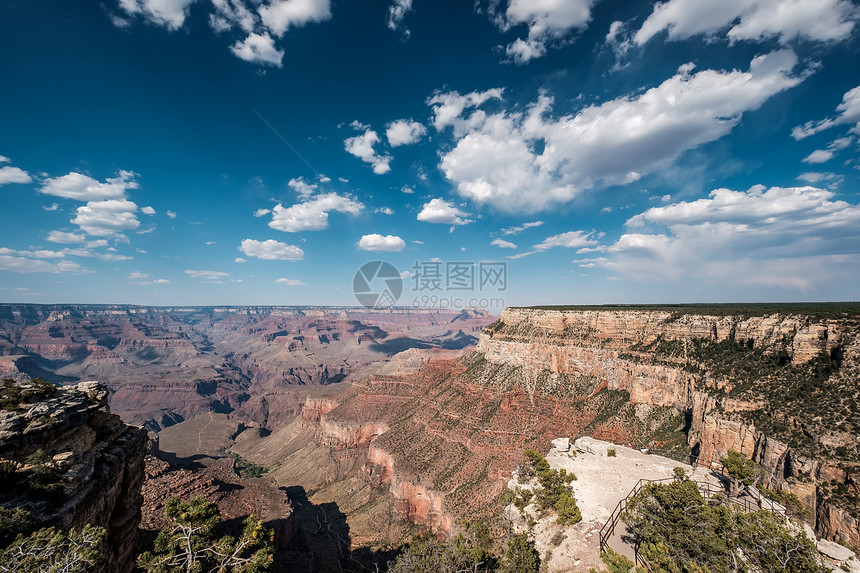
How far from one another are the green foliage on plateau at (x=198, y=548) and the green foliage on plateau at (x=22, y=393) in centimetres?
910

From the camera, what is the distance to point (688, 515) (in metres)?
17.0

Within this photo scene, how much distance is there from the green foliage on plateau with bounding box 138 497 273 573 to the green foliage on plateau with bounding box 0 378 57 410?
9100 mm

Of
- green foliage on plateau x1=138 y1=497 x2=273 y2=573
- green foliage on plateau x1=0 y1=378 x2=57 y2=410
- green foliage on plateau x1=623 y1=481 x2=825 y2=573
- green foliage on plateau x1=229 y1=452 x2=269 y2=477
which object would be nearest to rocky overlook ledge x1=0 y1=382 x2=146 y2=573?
green foliage on plateau x1=0 y1=378 x2=57 y2=410

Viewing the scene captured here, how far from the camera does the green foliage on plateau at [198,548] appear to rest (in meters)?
14.0

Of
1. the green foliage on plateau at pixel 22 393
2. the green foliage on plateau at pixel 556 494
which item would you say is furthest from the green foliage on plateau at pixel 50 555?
the green foliage on plateau at pixel 556 494

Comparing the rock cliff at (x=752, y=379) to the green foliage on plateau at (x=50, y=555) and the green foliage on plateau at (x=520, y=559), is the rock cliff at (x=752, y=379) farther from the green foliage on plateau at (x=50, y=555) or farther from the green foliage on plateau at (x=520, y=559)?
the green foliage on plateau at (x=50, y=555)

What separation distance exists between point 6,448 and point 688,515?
110ft

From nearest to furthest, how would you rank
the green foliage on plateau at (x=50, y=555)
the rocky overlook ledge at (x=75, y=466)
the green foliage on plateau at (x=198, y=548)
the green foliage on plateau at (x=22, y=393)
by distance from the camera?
the green foliage on plateau at (x=50, y=555) → the green foliage on plateau at (x=198, y=548) → the rocky overlook ledge at (x=75, y=466) → the green foliage on plateau at (x=22, y=393)

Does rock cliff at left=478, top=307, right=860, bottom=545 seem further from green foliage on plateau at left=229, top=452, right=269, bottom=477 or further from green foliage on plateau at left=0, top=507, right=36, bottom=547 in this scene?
green foliage on plateau at left=229, top=452, right=269, bottom=477

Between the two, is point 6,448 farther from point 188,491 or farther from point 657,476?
point 657,476

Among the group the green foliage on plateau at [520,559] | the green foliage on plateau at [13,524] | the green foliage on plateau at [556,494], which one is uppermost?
the green foliage on plateau at [13,524]

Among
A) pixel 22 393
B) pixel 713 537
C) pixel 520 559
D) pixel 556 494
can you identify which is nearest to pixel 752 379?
pixel 556 494

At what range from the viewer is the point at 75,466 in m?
16.2

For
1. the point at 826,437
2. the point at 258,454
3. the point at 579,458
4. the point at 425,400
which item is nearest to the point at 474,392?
the point at 425,400
